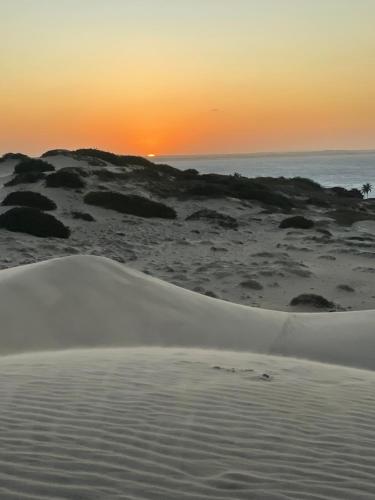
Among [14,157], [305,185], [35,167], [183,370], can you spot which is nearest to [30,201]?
[35,167]

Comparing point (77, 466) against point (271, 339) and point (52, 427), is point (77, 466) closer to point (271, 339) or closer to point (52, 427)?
point (52, 427)

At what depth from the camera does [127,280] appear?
8.52 meters

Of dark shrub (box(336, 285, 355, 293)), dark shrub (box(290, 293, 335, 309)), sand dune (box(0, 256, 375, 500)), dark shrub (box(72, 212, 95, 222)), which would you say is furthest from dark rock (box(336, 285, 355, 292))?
dark shrub (box(72, 212, 95, 222))

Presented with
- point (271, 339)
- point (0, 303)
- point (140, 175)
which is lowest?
→ point (271, 339)

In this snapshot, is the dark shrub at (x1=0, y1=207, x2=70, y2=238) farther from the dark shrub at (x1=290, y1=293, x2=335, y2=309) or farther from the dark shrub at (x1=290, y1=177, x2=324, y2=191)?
the dark shrub at (x1=290, y1=177, x2=324, y2=191)

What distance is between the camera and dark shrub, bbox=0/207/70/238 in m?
15.1

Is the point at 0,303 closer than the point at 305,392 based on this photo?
No

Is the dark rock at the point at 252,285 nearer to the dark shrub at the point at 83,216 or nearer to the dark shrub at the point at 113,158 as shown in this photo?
the dark shrub at the point at 83,216

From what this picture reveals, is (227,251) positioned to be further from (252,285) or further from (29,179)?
(29,179)

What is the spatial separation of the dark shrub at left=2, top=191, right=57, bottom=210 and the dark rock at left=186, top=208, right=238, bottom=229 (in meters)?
4.59

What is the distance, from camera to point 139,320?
745 centimetres

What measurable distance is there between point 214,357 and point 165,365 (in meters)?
0.77

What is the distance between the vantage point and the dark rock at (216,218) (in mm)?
18891

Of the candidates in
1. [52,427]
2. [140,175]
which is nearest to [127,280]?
[52,427]
